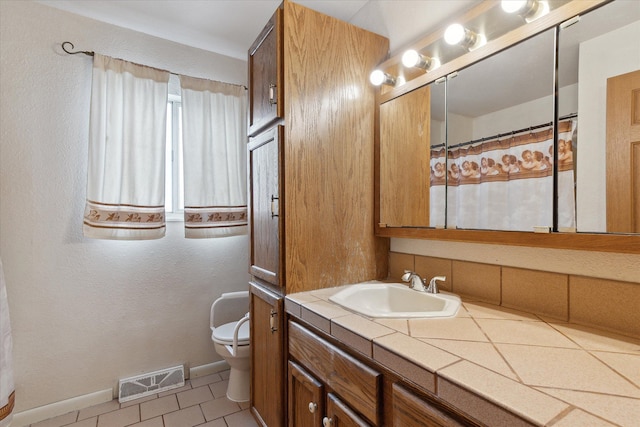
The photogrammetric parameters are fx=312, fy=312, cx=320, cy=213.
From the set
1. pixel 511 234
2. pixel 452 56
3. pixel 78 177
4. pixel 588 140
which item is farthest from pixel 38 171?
pixel 588 140

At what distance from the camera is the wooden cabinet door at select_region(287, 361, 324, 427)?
1089 millimetres

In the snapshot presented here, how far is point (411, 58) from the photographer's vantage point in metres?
1.35

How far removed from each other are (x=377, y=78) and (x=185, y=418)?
213 cm

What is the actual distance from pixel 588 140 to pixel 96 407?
2.74 meters

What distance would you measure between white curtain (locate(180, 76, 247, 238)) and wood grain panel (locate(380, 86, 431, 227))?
3.89 feet

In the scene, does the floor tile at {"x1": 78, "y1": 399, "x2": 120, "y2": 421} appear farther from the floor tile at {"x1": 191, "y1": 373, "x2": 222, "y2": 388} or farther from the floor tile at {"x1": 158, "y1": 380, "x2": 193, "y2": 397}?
the floor tile at {"x1": 191, "y1": 373, "x2": 222, "y2": 388}

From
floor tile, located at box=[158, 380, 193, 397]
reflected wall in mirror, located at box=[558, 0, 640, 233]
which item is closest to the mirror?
reflected wall in mirror, located at box=[558, 0, 640, 233]

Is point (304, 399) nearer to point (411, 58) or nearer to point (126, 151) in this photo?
point (411, 58)

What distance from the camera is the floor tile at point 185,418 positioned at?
174cm

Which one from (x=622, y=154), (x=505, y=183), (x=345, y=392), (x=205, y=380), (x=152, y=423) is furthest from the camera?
(x=205, y=380)

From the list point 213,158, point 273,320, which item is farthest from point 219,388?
point 213,158

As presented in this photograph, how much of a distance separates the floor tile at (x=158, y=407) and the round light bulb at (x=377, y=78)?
2.17 metres

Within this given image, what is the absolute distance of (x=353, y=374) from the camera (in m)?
0.93

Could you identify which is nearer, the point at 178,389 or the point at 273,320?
the point at 273,320
